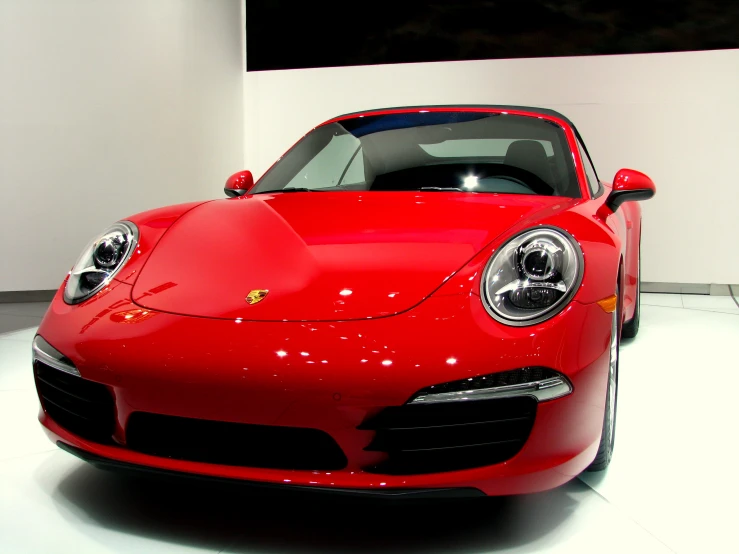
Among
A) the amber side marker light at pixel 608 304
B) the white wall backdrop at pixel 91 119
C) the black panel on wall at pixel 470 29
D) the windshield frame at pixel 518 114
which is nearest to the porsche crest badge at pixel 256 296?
the amber side marker light at pixel 608 304

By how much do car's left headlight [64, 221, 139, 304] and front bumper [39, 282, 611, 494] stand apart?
0.75 feet

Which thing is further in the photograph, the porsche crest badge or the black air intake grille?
the porsche crest badge

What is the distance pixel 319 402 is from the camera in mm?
1247

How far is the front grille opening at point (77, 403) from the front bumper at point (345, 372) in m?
0.03

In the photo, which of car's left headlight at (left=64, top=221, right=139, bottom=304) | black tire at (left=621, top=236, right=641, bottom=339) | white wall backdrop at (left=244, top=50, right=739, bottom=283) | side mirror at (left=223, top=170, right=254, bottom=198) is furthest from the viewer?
white wall backdrop at (left=244, top=50, right=739, bottom=283)

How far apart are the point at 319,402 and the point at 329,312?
0.20 meters

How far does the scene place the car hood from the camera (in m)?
1.42

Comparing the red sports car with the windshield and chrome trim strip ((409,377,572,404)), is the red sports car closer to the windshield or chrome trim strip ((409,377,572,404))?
chrome trim strip ((409,377,572,404))

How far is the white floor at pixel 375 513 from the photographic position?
4.68ft

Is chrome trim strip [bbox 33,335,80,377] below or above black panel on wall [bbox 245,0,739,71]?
below

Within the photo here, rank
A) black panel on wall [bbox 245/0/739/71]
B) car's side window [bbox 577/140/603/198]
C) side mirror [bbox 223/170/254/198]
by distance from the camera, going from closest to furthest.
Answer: car's side window [bbox 577/140/603/198]
side mirror [bbox 223/170/254/198]
black panel on wall [bbox 245/0/739/71]

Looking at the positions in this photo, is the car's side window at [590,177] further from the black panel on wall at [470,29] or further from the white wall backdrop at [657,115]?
the black panel on wall at [470,29]

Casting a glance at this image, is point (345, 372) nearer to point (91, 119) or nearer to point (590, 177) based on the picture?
point (590, 177)

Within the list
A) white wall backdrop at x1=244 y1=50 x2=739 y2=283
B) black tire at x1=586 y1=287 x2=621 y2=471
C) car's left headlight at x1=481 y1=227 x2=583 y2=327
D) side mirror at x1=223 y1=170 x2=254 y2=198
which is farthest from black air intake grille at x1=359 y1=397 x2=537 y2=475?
white wall backdrop at x1=244 y1=50 x2=739 y2=283
